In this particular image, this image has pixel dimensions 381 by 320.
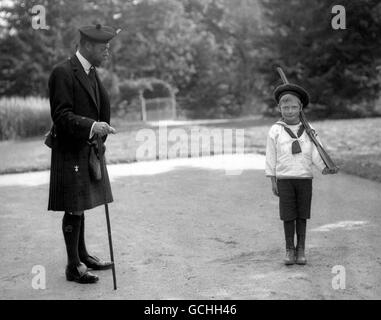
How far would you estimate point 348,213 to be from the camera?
264 inches

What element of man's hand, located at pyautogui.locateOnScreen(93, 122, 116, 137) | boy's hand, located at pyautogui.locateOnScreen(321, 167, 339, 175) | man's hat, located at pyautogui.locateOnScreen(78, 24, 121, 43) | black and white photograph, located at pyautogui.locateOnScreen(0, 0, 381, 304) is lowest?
black and white photograph, located at pyautogui.locateOnScreen(0, 0, 381, 304)

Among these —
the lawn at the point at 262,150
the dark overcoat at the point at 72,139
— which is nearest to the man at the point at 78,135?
the dark overcoat at the point at 72,139

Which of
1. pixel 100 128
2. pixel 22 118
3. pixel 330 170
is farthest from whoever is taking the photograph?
pixel 22 118

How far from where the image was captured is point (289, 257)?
4793 millimetres

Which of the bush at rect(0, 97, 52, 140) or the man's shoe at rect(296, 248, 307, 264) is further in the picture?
the bush at rect(0, 97, 52, 140)

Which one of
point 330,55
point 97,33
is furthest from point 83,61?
point 330,55

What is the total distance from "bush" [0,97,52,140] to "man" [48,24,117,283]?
14467mm

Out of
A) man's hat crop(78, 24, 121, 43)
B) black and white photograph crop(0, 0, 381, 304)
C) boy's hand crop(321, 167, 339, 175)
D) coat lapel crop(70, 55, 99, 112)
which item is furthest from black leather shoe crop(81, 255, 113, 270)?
boy's hand crop(321, 167, 339, 175)

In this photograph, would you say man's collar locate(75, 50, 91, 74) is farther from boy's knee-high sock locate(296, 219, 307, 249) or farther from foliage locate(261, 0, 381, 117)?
foliage locate(261, 0, 381, 117)

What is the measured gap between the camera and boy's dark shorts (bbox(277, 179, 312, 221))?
192 inches

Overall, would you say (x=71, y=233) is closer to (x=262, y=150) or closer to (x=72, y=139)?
(x=72, y=139)

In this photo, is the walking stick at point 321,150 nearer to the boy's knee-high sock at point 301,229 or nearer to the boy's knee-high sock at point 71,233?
the boy's knee-high sock at point 301,229

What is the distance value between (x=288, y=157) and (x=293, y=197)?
0.33 m
